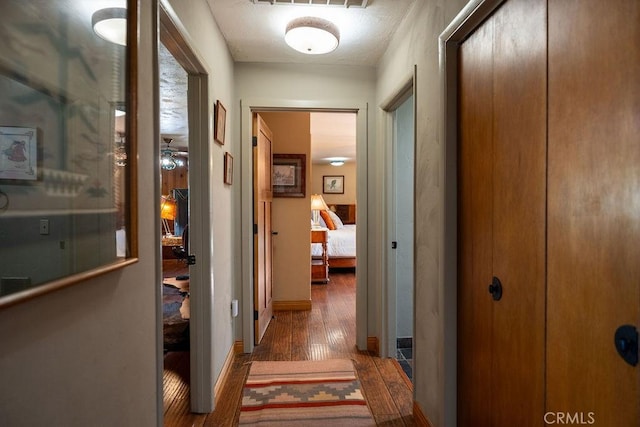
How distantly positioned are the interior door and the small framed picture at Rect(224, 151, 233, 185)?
0.27 m

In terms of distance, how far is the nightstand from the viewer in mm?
5000

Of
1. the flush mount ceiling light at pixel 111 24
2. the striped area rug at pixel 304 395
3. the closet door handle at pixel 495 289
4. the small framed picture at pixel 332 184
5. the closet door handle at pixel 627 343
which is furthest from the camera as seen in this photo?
the small framed picture at pixel 332 184

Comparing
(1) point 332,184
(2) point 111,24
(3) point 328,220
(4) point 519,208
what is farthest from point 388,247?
(1) point 332,184

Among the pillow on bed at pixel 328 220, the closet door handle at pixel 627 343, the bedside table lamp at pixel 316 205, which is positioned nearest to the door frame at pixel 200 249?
the closet door handle at pixel 627 343

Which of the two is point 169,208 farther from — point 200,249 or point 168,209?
point 200,249

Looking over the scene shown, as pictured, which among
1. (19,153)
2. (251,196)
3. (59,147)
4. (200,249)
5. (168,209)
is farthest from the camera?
(168,209)

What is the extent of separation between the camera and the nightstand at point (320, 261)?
500cm

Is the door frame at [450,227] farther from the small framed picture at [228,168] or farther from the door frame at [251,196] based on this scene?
the small framed picture at [228,168]

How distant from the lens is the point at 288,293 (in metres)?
3.78

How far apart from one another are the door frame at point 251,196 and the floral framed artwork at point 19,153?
6.71 ft

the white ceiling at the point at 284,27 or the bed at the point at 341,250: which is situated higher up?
the white ceiling at the point at 284,27

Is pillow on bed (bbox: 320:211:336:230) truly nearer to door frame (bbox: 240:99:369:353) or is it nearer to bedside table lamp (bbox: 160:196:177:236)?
bedside table lamp (bbox: 160:196:177:236)

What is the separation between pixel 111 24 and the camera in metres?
0.92

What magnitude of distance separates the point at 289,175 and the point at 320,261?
1.81 metres
